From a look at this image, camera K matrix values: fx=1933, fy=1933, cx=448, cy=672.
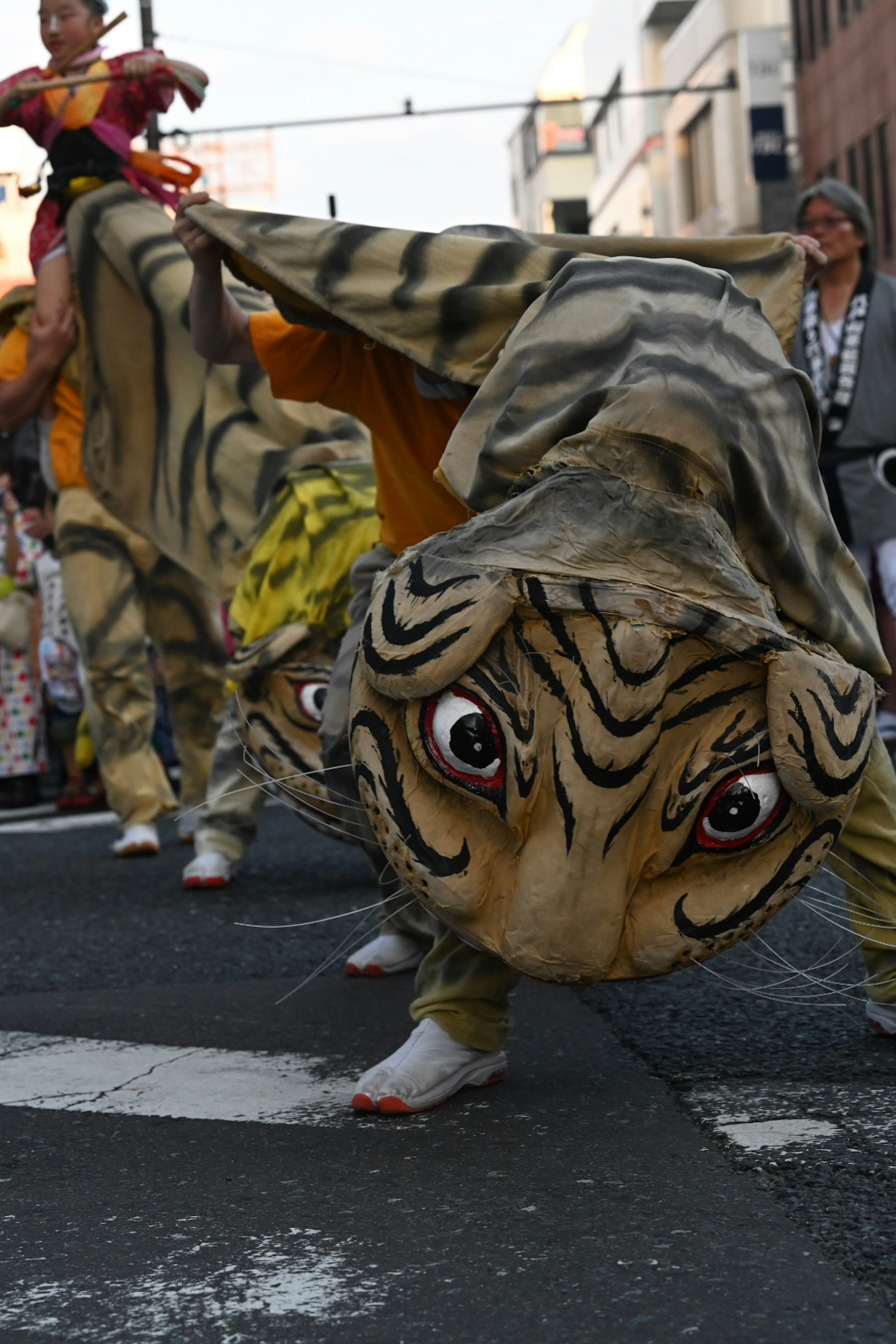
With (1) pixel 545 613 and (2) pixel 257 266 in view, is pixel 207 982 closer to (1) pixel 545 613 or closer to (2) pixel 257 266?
(2) pixel 257 266

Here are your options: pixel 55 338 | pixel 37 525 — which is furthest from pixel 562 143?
pixel 55 338

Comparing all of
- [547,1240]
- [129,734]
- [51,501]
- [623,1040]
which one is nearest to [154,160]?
[51,501]

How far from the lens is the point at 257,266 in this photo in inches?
128

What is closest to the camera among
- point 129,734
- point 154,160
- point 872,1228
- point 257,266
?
point 872,1228

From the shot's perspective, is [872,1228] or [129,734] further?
[129,734]

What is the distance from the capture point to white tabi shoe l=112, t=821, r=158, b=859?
666 cm

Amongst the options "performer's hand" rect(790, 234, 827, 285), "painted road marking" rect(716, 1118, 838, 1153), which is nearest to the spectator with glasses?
"performer's hand" rect(790, 234, 827, 285)

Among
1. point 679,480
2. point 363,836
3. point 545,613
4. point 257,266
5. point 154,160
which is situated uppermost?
point 154,160

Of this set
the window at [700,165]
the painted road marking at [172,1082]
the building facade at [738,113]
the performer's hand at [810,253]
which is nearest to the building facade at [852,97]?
the building facade at [738,113]

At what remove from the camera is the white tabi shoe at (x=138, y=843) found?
6.66 m

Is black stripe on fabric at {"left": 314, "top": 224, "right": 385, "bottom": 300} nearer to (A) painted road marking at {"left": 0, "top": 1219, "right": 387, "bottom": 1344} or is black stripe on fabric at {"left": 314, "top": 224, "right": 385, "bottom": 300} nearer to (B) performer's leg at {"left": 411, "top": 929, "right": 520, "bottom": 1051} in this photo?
(B) performer's leg at {"left": 411, "top": 929, "right": 520, "bottom": 1051}

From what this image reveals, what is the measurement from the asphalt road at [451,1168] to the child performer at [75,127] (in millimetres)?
2706

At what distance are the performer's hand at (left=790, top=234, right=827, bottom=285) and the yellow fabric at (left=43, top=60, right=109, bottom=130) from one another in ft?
11.5

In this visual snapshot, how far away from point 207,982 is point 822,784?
7.06ft
